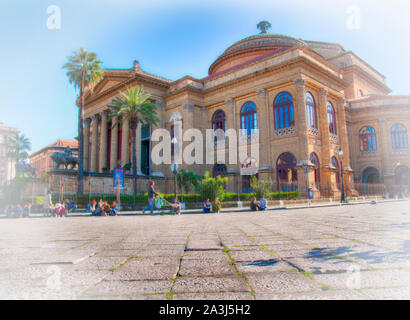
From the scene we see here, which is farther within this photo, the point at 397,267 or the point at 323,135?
the point at 323,135

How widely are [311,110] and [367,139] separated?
13438 mm

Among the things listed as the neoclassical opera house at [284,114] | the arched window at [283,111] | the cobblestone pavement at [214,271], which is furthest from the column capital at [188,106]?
the cobblestone pavement at [214,271]

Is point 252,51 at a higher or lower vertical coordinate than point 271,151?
higher

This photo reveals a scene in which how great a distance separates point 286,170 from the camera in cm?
2433

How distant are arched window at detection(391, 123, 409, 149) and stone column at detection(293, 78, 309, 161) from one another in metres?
16.1

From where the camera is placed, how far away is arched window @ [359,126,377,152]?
3322 cm

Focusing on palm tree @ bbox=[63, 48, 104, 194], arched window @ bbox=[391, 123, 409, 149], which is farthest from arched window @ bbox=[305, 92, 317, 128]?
palm tree @ bbox=[63, 48, 104, 194]

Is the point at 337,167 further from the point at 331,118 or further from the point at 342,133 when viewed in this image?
the point at 331,118

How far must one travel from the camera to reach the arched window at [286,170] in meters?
23.8

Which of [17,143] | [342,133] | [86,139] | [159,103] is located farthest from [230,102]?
[17,143]
